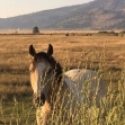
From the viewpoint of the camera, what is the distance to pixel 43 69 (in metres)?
7.86

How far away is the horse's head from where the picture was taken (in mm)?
7438

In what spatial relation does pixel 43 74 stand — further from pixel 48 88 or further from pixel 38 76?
pixel 48 88

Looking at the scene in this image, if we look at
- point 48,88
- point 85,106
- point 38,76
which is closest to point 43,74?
point 38,76

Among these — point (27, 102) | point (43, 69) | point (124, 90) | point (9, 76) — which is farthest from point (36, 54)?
point (9, 76)

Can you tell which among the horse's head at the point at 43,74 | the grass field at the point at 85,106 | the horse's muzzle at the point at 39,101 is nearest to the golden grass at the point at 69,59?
the grass field at the point at 85,106

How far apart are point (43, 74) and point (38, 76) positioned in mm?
89

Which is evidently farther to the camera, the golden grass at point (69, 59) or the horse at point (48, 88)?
the horse at point (48, 88)

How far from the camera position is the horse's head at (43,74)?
293 inches

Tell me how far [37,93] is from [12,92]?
1160cm

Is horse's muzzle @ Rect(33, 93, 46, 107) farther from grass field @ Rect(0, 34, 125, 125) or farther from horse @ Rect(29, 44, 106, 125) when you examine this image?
grass field @ Rect(0, 34, 125, 125)

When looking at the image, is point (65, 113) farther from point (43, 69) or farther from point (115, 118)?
point (115, 118)

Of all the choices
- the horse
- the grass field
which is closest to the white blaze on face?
the horse

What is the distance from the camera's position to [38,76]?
7.73 m

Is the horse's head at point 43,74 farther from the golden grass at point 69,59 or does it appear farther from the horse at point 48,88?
the golden grass at point 69,59
